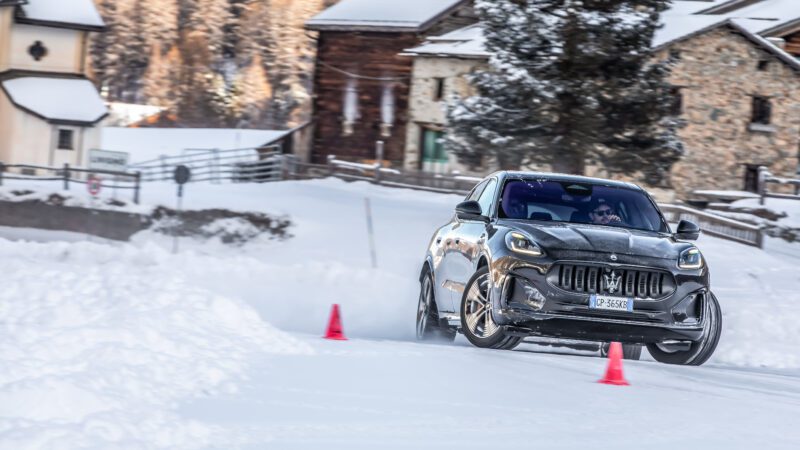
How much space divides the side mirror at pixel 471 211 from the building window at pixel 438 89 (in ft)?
130

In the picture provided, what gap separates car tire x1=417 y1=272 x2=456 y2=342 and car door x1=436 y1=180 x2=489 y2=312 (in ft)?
0.84

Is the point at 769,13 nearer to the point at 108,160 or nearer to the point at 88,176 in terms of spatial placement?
the point at 108,160

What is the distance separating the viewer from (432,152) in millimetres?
52031

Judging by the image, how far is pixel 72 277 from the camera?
12.9 meters

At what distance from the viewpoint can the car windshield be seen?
11867mm

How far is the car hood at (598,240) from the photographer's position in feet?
35.3

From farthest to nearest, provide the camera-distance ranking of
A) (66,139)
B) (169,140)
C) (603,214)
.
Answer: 1. (169,140)
2. (66,139)
3. (603,214)

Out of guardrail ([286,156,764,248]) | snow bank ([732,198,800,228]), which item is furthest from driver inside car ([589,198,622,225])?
snow bank ([732,198,800,228])

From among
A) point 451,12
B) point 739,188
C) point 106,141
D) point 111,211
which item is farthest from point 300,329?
point 106,141

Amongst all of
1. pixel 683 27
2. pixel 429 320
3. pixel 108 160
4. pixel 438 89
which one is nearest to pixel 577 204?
pixel 429 320

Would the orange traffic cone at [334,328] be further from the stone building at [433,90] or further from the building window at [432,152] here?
the building window at [432,152]

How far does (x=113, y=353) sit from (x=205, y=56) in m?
119

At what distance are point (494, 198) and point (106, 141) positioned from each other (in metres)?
74.3

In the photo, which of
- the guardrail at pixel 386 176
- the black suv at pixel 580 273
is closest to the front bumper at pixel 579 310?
the black suv at pixel 580 273
